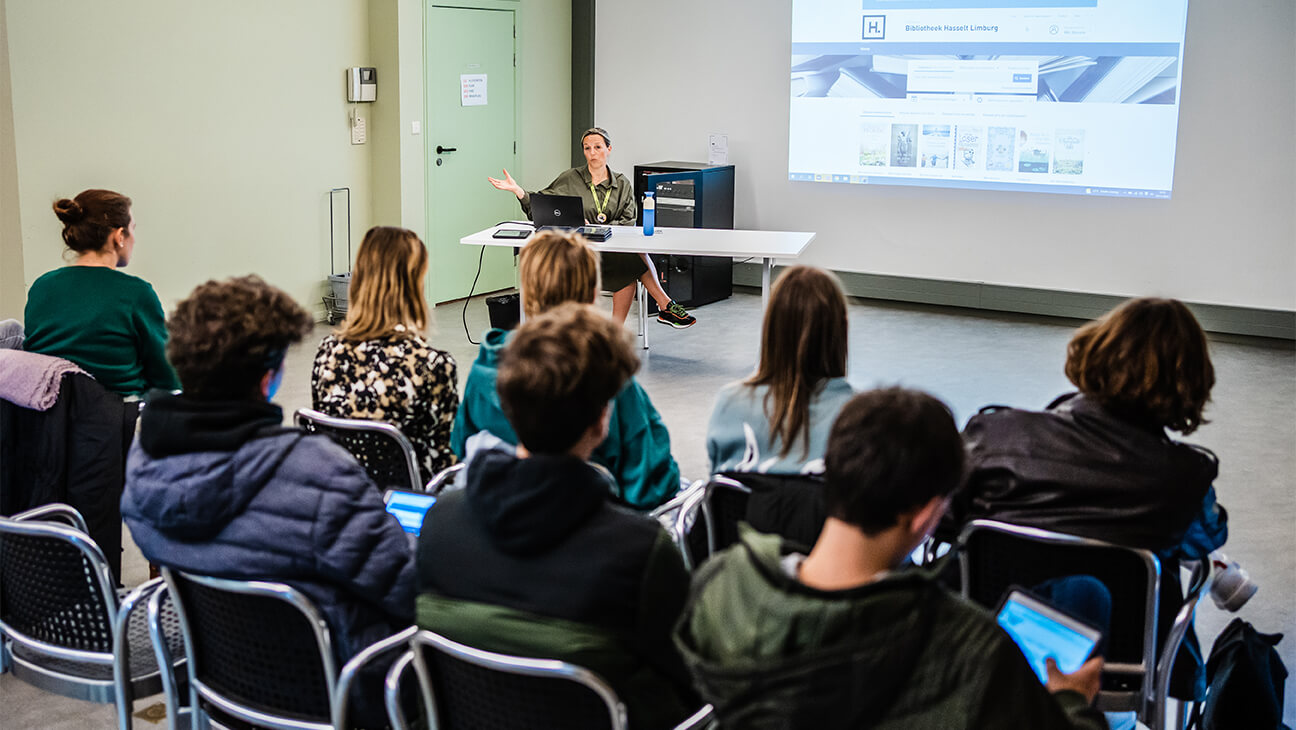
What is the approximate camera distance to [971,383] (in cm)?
634

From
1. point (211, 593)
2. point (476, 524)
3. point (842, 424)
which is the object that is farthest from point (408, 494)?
point (842, 424)

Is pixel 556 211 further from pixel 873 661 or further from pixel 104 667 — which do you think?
pixel 873 661

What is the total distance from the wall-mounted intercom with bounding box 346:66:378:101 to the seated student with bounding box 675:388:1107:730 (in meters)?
6.78

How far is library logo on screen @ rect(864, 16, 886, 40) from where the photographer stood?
26.6ft

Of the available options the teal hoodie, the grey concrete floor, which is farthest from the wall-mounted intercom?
the teal hoodie

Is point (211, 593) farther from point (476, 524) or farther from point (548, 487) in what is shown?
point (548, 487)

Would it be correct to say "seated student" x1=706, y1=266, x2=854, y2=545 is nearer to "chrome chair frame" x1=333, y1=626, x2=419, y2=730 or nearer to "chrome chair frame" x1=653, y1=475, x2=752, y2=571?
"chrome chair frame" x1=653, y1=475, x2=752, y2=571

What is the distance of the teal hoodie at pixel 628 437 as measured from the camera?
2.77 m

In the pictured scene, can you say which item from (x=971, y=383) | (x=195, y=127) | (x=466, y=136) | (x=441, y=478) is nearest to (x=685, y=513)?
(x=441, y=478)

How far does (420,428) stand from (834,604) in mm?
2018

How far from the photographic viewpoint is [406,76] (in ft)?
25.6

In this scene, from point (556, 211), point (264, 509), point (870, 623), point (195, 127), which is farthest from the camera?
point (195, 127)

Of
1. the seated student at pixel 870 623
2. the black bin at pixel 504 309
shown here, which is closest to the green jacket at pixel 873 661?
the seated student at pixel 870 623

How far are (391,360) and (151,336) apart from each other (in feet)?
2.67
